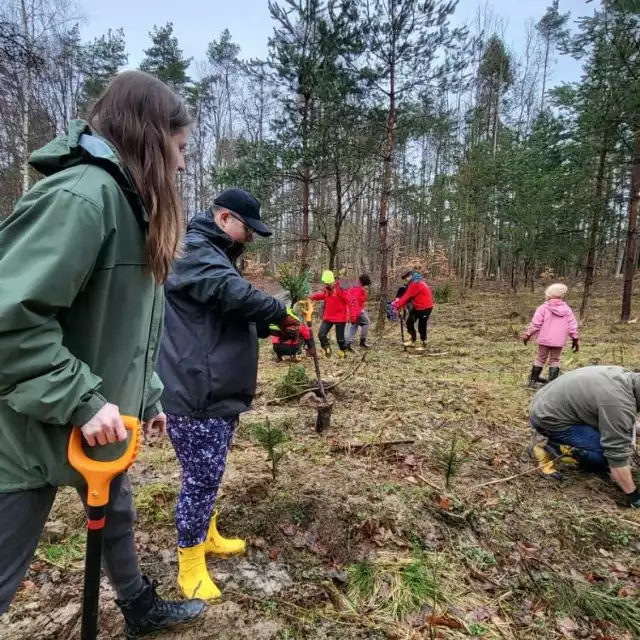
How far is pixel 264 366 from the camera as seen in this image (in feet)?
29.1

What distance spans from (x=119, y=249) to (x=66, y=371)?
40 cm

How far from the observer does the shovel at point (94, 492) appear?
1285mm

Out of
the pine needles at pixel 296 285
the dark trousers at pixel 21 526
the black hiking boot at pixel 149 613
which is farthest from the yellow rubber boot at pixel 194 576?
the pine needles at pixel 296 285

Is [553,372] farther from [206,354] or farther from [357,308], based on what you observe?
[206,354]

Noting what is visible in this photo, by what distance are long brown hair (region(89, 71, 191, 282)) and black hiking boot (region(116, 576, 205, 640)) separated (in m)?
1.42

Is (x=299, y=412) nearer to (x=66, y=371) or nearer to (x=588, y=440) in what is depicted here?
(x=588, y=440)

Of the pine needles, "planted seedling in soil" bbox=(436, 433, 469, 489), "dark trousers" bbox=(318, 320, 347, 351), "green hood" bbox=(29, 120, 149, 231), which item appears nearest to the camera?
"green hood" bbox=(29, 120, 149, 231)

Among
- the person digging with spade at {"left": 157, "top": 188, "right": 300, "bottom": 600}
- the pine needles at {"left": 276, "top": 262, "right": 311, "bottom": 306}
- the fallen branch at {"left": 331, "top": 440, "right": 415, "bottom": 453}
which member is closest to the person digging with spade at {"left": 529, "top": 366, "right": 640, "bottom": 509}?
the fallen branch at {"left": 331, "top": 440, "right": 415, "bottom": 453}

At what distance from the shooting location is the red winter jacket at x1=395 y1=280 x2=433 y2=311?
10.1m

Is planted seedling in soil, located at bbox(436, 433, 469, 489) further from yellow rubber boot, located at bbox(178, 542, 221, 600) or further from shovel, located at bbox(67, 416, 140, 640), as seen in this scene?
shovel, located at bbox(67, 416, 140, 640)

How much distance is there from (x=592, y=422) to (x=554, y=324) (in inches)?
137

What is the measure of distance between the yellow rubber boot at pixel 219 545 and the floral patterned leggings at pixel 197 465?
357mm

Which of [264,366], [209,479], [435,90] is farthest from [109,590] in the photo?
[435,90]

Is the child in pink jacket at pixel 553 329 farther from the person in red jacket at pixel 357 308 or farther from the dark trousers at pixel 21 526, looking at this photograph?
the dark trousers at pixel 21 526
